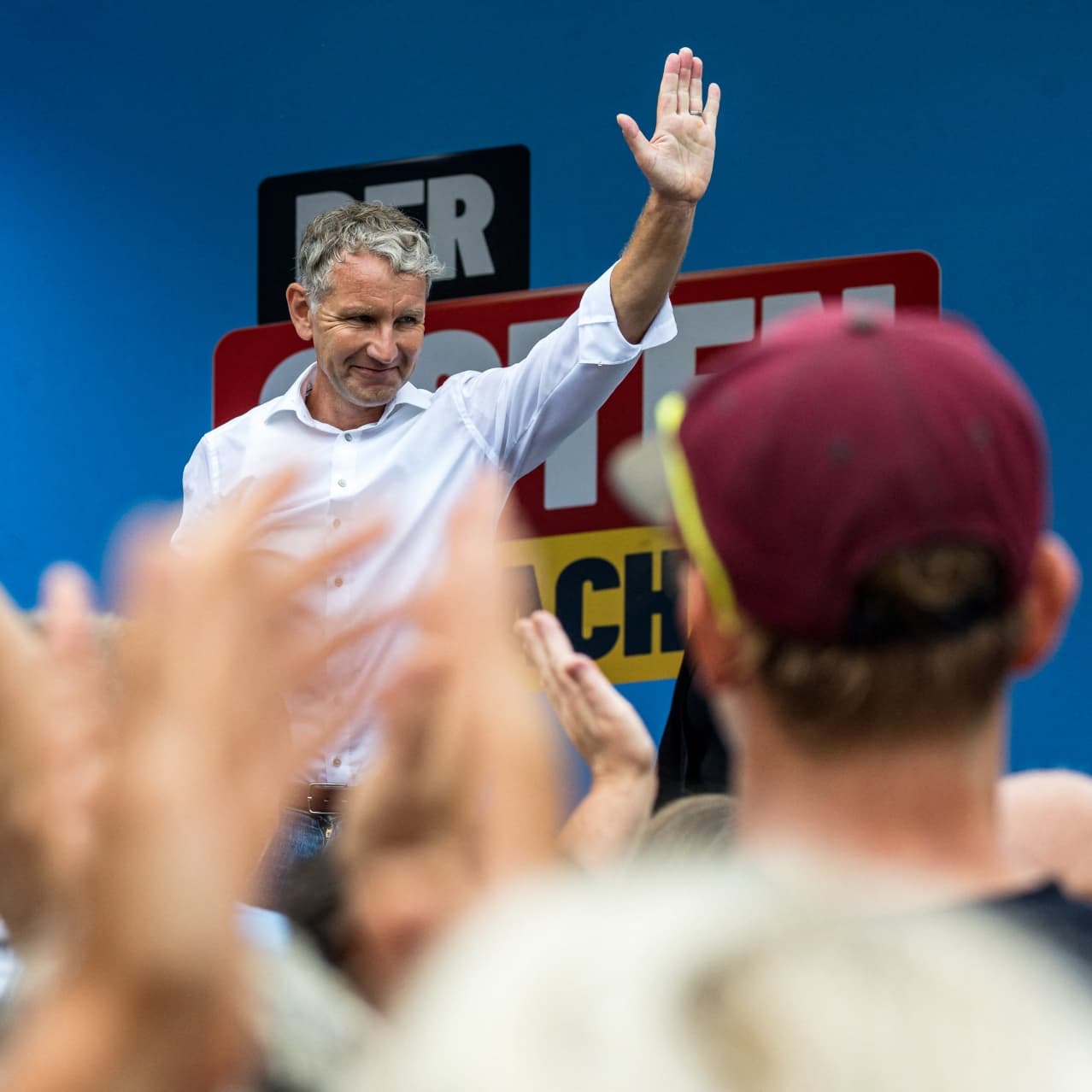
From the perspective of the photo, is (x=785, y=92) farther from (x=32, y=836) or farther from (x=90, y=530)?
(x=32, y=836)

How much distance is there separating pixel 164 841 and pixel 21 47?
406 centimetres

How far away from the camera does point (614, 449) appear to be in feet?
11.6

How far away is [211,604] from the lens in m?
0.58

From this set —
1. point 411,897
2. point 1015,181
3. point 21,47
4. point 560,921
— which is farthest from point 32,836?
point 21,47

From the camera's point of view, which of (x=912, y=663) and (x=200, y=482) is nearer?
(x=912, y=663)

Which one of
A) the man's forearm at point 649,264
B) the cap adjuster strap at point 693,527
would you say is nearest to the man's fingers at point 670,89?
the man's forearm at point 649,264

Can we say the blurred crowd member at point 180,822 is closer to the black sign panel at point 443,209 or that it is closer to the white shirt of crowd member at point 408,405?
the white shirt of crowd member at point 408,405

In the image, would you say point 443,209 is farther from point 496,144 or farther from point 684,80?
point 684,80

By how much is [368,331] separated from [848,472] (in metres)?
2.24

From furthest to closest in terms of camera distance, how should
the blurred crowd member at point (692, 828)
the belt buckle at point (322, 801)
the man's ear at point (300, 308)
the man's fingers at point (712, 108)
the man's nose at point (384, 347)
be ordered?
the man's ear at point (300, 308) < the man's nose at point (384, 347) < the man's fingers at point (712, 108) < the belt buckle at point (322, 801) < the blurred crowd member at point (692, 828)

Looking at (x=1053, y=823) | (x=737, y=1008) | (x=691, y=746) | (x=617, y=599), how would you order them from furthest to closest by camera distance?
1. (x=617, y=599)
2. (x=691, y=746)
3. (x=1053, y=823)
4. (x=737, y=1008)

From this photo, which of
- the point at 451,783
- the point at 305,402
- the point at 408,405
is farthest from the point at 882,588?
the point at 305,402

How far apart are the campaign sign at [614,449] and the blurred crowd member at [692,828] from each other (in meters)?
2.39

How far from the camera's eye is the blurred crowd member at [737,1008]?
1.66ft
